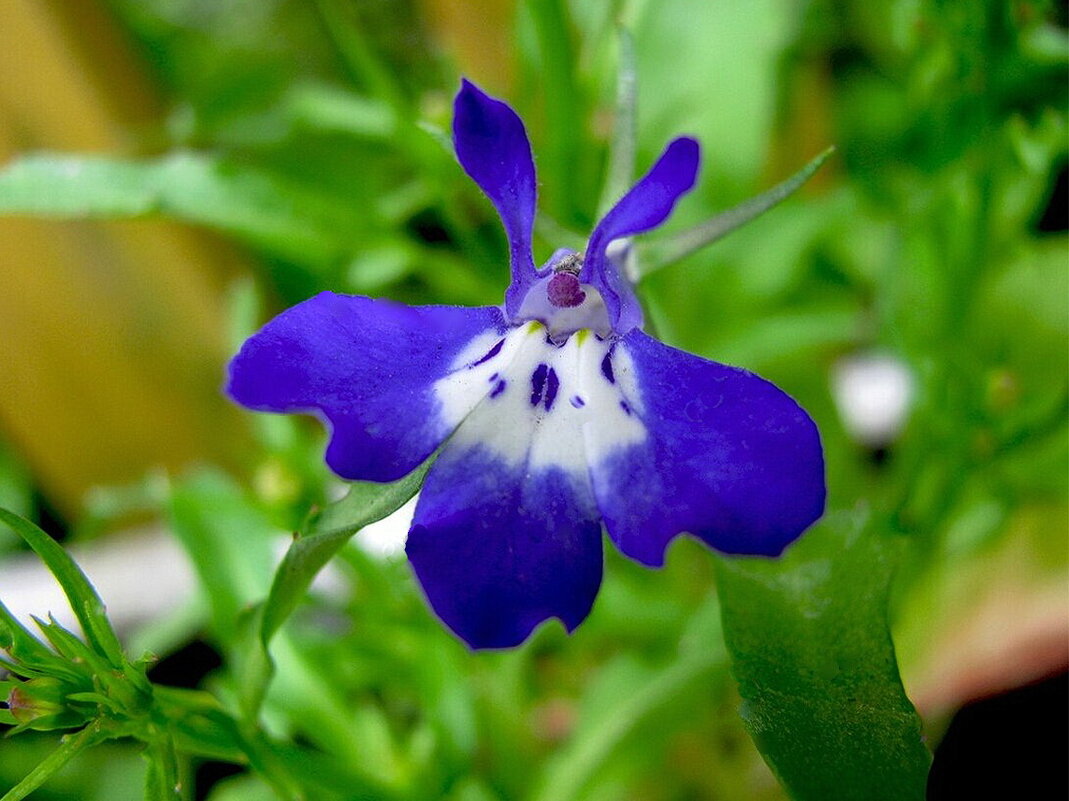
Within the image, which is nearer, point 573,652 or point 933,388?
point 933,388

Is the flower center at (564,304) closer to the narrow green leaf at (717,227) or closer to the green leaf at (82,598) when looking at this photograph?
the narrow green leaf at (717,227)

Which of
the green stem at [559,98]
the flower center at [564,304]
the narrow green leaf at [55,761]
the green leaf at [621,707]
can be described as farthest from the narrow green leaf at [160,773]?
the green stem at [559,98]

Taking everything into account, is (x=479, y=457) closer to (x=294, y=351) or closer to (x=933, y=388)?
(x=294, y=351)

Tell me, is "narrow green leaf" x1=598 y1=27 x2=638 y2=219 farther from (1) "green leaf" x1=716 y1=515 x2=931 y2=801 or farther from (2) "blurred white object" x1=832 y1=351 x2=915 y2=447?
(2) "blurred white object" x1=832 y1=351 x2=915 y2=447

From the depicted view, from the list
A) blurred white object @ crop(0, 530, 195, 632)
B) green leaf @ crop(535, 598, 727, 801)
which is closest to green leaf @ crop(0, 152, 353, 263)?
green leaf @ crop(535, 598, 727, 801)

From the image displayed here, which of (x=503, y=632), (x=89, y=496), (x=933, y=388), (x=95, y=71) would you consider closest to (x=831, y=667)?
(x=503, y=632)

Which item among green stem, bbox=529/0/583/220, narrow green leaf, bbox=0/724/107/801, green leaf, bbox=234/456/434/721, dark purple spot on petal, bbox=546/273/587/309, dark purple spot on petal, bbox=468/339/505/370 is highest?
green stem, bbox=529/0/583/220

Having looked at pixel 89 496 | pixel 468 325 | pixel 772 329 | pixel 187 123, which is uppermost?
pixel 187 123

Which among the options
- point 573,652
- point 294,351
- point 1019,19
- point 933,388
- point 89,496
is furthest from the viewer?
point 89,496

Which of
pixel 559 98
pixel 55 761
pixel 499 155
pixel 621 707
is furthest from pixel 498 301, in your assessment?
pixel 55 761
